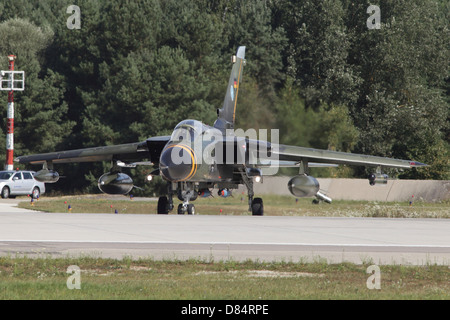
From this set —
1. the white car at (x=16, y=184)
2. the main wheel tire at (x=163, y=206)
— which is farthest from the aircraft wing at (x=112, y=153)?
the white car at (x=16, y=184)

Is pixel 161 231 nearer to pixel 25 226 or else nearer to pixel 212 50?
pixel 25 226

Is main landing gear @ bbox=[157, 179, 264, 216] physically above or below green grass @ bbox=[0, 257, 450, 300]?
above

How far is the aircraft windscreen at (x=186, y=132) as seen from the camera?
26703mm

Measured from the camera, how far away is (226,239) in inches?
699

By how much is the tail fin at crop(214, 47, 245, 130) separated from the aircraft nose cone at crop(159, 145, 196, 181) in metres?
6.10

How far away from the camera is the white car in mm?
51219

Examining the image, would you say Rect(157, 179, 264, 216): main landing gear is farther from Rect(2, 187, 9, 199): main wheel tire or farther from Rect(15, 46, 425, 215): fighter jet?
Rect(2, 187, 9, 199): main wheel tire

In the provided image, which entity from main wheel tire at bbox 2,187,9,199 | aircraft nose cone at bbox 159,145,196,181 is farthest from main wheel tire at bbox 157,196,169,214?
main wheel tire at bbox 2,187,9,199

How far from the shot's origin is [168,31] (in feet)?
236

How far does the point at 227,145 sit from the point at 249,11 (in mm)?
48496

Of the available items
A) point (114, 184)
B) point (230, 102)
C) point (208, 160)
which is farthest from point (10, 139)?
point (208, 160)

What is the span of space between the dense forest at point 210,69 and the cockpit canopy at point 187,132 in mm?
34314

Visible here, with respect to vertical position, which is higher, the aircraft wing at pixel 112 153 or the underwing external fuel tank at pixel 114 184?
the aircraft wing at pixel 112 153

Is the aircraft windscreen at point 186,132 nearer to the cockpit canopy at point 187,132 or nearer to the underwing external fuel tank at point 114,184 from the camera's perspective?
the cockpit canopy at point 187,132
